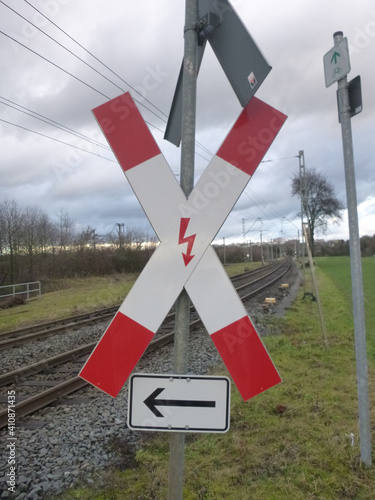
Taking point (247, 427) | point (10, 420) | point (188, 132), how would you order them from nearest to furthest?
point (188, 132), point (247, 427), point (10, 420)

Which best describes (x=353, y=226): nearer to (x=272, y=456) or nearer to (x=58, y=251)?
(x=272, y=456)

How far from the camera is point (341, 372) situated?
592 centimetres

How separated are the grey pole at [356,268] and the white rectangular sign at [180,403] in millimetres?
2045

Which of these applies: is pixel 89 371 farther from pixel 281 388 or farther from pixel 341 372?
pixel 341 372

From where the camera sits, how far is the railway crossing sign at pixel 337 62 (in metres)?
2.96

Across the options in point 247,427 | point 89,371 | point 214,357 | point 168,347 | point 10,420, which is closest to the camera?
point 89,371

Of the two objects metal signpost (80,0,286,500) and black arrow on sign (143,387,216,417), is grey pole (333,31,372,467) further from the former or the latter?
black arrow on sign (143,387,216,417)

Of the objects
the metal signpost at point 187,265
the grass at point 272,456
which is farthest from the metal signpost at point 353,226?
the metal signpost at point 187,265

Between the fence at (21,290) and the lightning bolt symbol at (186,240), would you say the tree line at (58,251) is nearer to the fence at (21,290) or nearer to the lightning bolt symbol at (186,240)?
the fence at (21,290)

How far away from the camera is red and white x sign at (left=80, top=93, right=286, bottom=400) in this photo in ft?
4.72

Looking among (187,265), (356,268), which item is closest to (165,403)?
(187,265)

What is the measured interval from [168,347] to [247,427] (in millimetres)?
4763

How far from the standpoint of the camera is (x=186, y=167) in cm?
157

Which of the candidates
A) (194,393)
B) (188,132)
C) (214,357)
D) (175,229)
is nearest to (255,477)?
(194,393)
